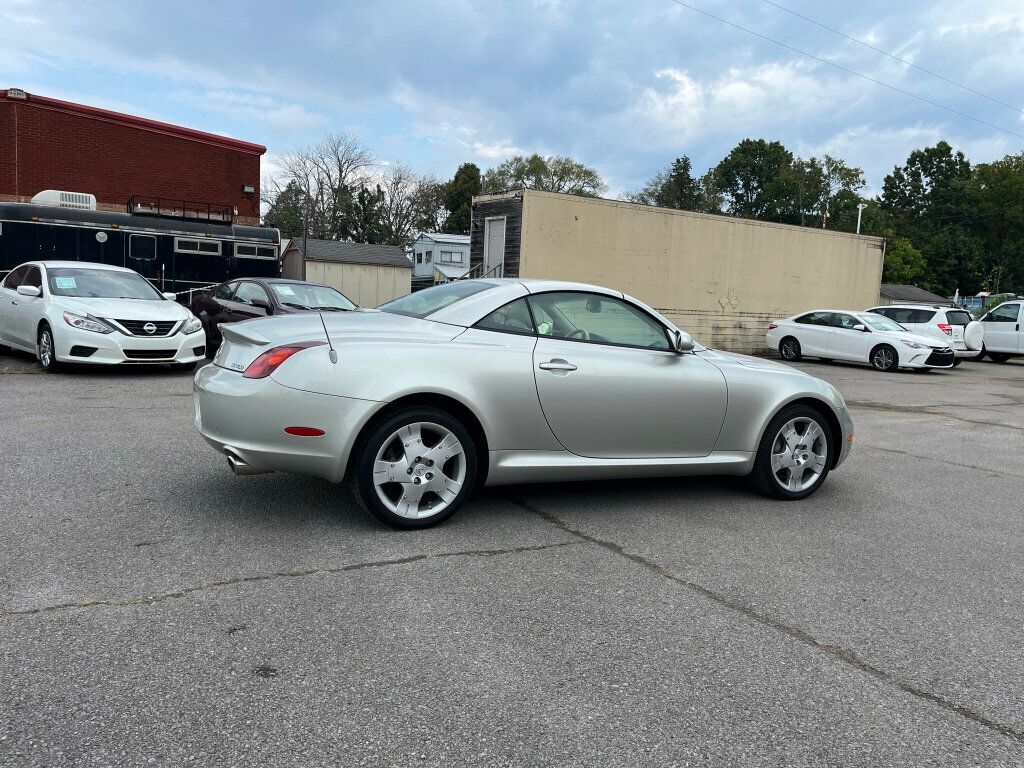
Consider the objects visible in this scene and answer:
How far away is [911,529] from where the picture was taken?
515 cm

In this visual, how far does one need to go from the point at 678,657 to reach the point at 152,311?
9.66 m

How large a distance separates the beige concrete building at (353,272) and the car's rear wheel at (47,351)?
1235 inches

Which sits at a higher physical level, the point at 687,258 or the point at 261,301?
the point at 687,258

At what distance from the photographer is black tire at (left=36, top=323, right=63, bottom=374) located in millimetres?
10430

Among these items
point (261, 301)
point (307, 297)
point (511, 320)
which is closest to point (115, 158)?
point (307, 297)

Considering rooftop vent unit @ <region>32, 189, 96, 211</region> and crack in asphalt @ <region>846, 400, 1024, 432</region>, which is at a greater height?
rooftop vent unit @ <region>32, 189, 96, 211</region>

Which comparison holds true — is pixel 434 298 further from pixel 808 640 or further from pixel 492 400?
pixel 808 640

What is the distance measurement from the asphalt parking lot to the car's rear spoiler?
1.00m

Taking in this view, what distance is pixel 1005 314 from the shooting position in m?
23.3

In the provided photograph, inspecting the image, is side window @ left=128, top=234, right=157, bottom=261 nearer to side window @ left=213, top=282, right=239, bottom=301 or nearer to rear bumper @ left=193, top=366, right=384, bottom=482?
side window @ left=213, top=282, right=239, bottom=301

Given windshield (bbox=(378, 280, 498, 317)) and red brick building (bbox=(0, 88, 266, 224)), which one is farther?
red brick building (bbox=(0, 88, 266, 224))

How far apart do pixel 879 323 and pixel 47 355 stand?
17.0m

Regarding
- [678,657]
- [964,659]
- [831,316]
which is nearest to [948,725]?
[964,659]

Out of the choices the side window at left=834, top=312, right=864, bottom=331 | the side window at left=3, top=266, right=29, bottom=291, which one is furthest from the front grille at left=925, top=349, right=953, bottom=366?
the side window at left=3, top=266, right=29, bottom=291
